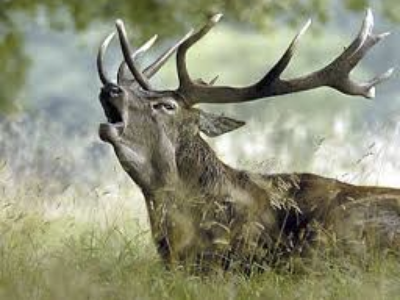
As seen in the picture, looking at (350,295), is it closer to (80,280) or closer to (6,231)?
(80,280)

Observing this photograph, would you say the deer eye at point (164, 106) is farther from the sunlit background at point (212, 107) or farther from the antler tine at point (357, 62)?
the antler tine at point (357, 62)

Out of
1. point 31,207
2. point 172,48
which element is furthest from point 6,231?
point 172,48

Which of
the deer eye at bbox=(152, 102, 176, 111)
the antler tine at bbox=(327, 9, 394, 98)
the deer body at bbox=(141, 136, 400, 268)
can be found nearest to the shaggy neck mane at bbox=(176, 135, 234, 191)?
the deer body at bbox=(141, 136, 400, 268)

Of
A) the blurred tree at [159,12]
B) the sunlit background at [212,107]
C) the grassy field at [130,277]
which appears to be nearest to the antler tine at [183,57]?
the sunlit background at [212,107]

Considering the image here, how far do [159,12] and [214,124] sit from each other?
688 centimetres

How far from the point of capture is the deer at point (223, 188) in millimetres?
8336

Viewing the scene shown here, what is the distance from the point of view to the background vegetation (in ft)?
24.0

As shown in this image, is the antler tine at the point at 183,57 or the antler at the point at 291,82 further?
the antler tine at the point at 183,57

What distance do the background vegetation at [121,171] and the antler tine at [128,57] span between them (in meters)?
0.68

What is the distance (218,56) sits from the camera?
27234mm

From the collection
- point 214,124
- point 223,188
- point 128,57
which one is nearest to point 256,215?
point 223,188

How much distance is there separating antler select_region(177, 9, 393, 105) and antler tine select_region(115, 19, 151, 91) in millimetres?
213

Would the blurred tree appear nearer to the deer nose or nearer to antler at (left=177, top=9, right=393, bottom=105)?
antler at (left=177, top=9, right=393, bottom=105)

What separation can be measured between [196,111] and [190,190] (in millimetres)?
451
